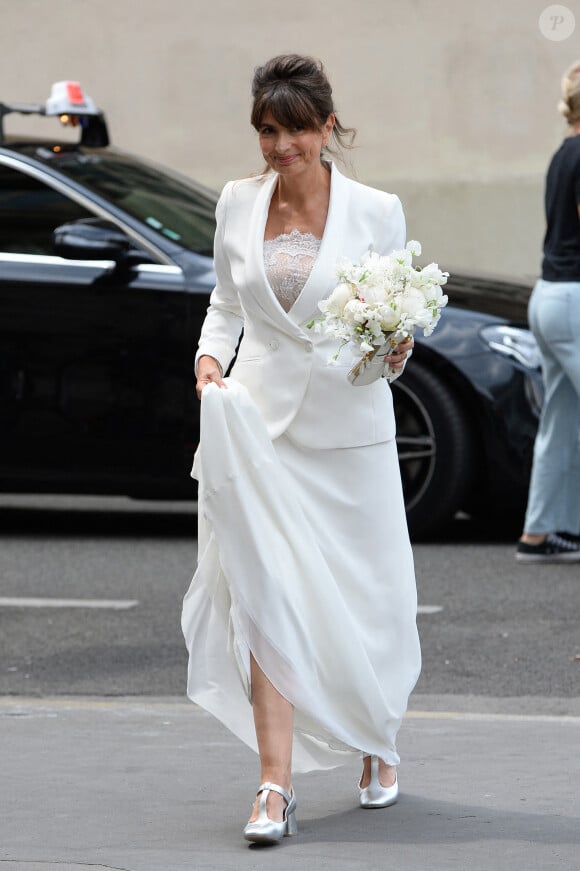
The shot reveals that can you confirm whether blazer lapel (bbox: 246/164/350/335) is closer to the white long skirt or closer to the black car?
the white long skirt

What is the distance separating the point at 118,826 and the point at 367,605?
764 mm

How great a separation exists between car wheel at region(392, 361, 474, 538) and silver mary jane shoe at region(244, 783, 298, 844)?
4.21 metres

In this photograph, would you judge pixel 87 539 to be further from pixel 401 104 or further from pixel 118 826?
pixel 401 104

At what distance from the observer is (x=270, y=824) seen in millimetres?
4246

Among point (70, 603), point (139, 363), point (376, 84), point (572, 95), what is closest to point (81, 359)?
point (139, 363)

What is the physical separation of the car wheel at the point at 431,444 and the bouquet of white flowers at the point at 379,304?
159 inches

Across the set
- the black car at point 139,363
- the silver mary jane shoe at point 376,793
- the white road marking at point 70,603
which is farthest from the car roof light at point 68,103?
the silver mary jane shoe at point 376,793

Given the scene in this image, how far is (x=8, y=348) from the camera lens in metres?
8.74

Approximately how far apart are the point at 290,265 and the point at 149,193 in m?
4.61

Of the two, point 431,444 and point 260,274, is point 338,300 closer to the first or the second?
point 260,274

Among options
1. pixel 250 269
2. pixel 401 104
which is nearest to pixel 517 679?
pixel 250 269

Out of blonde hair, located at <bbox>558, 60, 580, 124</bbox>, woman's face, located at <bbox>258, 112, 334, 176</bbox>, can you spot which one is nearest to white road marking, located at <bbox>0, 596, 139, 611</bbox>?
blonde hair, located at <bbox>558, 60, 580, 124</bbox>

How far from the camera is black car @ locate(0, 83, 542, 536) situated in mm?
8469

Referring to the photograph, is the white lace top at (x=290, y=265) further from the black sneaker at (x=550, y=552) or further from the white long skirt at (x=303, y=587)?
the black sneaker at (x=550, y=552)
